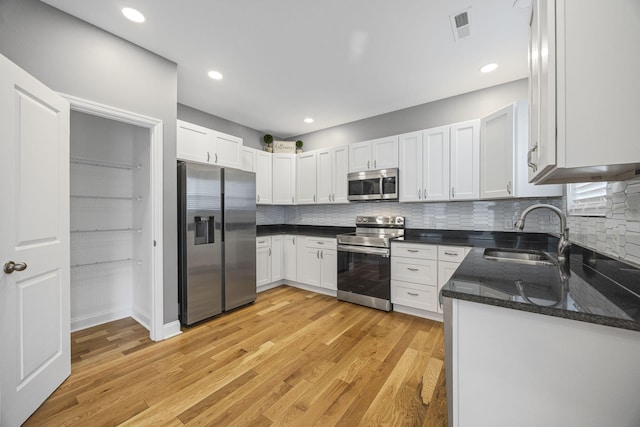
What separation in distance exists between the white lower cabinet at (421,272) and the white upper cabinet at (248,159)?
2.41 metres

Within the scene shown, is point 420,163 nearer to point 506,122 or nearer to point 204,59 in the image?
point 506,122

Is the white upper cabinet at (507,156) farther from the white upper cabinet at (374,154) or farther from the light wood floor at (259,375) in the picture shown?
the light wood floor at (259,375)

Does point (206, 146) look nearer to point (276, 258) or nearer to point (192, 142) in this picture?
point (192, 142)

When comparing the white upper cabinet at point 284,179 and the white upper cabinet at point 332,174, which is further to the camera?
the white upper cabinet at point 284,179

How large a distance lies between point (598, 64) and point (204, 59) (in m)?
2.80

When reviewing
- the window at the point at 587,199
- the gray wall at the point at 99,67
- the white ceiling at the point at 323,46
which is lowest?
the window at the point at 587,199

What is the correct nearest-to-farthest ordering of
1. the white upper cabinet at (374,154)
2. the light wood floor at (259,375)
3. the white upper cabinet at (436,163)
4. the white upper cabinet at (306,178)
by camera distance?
1. the light wood floor at (259,375)
2. the white upper cabinet at (436,163)
3. the white upper cabinet at (374,154)
4. the white upper cabinet at (306,178)

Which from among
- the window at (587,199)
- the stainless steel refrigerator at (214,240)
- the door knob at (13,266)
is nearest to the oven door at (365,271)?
the stainless steel refrigerator at (214,240)

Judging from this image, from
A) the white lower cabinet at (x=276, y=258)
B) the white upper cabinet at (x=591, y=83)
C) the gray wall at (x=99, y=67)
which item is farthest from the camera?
the white lower cabinet at (x=276, y=258)

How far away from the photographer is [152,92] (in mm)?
2340

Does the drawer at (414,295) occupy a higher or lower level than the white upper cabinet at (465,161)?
lower

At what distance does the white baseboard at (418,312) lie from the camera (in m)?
2.87

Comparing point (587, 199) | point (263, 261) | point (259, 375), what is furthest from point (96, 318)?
point (587, 199)

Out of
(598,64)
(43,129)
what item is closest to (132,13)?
(43,129)
